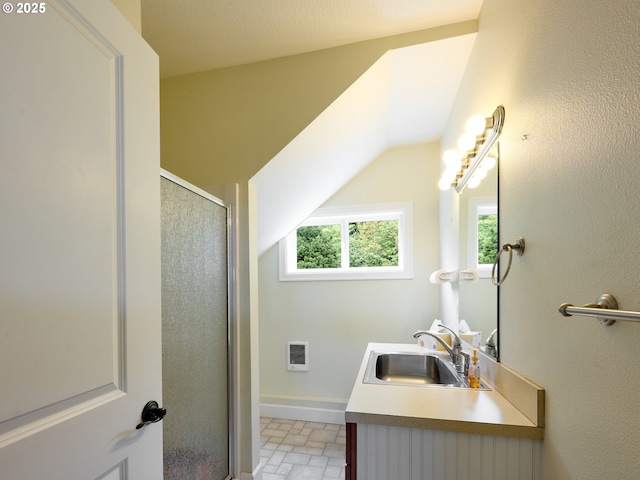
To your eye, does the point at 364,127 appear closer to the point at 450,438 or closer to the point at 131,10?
the point at 131,10

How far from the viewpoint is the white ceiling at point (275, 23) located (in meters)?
1.43

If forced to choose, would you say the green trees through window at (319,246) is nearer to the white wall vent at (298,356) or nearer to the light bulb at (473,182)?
the white wall vent at (298,356)

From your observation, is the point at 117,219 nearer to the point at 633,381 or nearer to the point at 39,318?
the point at 39,318

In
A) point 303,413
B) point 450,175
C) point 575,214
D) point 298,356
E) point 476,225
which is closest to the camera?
point 575,214

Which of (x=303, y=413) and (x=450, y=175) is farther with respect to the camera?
(x=303, y=413)

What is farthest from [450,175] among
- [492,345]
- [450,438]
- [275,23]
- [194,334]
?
[194,334]

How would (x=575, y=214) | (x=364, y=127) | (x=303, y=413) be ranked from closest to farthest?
(x=575, y=214)
(x=364, y=127)
(x=303, y=413)

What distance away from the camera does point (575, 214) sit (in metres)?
0.77

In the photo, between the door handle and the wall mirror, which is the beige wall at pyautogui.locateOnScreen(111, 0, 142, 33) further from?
the wall mirror

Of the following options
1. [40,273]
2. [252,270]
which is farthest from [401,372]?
[40,273]

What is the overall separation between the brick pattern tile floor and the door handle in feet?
5.17

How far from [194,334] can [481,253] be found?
4.65ft

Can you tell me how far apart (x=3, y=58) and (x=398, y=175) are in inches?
105

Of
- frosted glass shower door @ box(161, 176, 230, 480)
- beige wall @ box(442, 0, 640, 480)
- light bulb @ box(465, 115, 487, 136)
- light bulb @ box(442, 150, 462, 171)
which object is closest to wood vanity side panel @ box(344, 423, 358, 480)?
beige wall @ box(442, 0, 640, 480)
